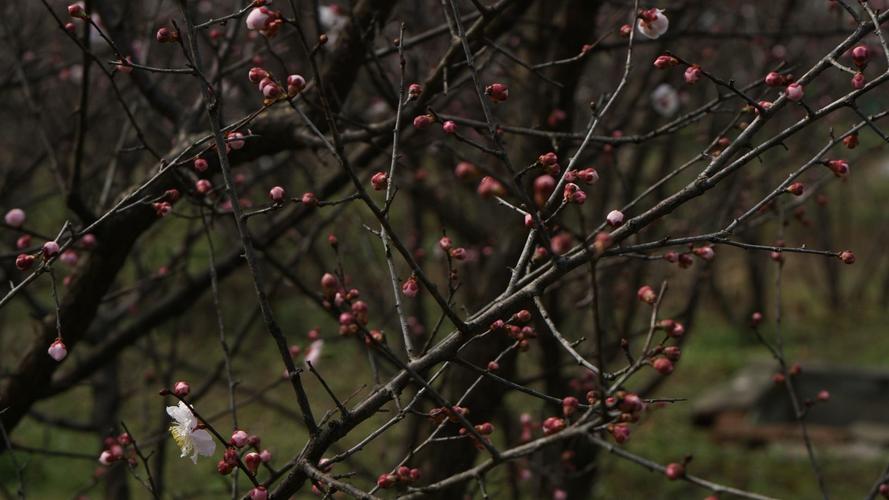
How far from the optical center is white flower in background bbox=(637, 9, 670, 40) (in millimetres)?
1934

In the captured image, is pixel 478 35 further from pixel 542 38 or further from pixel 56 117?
pixel 56 117

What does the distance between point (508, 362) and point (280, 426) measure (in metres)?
5.93

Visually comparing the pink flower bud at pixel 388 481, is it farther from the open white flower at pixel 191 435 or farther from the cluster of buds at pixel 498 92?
the cluster of buds at pixel 498 92

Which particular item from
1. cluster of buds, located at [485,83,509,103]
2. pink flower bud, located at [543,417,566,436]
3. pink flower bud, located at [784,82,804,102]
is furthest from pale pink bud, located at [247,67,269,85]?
pink flower bud, located at [784,82,804,102]

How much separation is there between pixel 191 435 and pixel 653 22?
123 centimetres

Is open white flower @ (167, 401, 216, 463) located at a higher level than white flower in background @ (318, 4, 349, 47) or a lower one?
lower

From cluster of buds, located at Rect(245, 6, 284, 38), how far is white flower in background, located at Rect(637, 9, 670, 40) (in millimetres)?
763

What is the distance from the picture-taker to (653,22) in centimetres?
195

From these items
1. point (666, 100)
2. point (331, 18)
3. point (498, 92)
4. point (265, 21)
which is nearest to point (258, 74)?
point (265, 21)

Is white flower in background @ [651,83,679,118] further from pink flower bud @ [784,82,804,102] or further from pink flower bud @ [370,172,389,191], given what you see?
pink flower bud @ [370,172,389,191]

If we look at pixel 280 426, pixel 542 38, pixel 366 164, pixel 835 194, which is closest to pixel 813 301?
pixel 835 194

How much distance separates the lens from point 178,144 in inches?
97.1

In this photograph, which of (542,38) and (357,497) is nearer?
(357,497)

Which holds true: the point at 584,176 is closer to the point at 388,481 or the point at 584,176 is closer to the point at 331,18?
the point at 388,481
